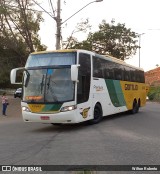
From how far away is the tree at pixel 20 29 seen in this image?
32.7 meters

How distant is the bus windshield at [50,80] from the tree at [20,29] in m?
17.0

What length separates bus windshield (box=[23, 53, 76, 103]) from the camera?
15.2 meters

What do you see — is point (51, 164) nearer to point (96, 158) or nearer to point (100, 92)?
point (96, 158)

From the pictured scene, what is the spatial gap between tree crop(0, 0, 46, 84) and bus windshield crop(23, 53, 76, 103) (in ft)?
55.8

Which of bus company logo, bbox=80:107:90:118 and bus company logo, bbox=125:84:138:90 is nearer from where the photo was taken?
bus company logo, bbox=80:107:90:118

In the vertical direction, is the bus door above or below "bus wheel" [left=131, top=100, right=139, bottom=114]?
above

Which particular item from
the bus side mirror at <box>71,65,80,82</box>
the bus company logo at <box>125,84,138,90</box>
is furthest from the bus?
the bus company logo at <box>125,84,138,90</box>

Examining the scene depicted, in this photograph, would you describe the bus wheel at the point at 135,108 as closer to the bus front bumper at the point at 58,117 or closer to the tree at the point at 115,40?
the bus front bumper at the point at 58,117

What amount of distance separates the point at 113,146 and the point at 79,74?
17.7 feet

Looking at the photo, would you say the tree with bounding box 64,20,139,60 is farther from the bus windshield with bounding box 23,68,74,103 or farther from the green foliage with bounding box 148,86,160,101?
the bus windshield with bounding box 23,68,74,103

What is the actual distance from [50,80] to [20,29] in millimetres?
19883

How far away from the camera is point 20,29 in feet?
112

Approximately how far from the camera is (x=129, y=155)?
31.4 ft

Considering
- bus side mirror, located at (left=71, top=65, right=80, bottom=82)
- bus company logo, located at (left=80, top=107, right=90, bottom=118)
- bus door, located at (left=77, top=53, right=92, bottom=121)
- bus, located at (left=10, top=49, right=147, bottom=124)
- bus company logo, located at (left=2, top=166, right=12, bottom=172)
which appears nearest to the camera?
bus company logo, located at (left=2, top=166, right=12, bottom=172)
